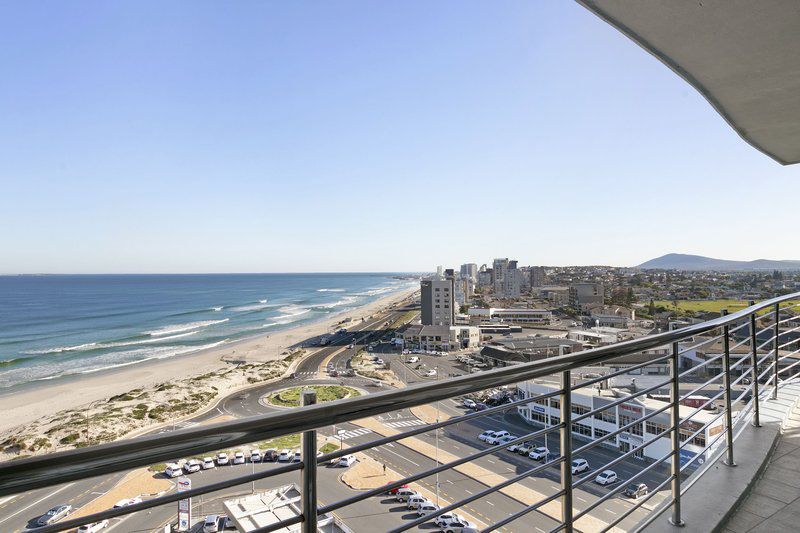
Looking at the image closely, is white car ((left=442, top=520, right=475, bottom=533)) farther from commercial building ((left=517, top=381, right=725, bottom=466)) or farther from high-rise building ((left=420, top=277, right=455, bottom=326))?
high-rise building ((left=420, top=277, right=455, bottom=326))

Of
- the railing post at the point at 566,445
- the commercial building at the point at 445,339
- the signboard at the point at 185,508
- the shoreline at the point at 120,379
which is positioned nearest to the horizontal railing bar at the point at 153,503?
the signboard at the point at 185,508

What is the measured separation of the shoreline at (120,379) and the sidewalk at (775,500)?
23082mm

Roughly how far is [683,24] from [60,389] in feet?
98.3

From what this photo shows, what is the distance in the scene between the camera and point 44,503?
8938 millimetres

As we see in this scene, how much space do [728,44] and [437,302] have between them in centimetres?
4153

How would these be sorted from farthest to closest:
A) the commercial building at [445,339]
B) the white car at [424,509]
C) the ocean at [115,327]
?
1. the commercial building at [445,339]
2. the ocean at [115,327]
3. the white car at [424,509]

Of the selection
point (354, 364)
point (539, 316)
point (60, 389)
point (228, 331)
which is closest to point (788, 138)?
point (354, 364)

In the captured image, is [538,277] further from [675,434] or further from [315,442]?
[315,442]

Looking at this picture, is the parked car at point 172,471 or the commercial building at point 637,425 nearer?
the commercial building at point 637,425

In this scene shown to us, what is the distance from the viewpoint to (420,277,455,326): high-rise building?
43.4m

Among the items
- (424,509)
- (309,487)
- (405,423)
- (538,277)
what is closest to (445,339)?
(405,423)

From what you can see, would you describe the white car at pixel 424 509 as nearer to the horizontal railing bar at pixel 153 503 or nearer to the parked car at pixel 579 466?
the parked car at pixel 579 466

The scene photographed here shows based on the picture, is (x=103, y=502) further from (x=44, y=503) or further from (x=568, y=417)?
(x=568, y=417)

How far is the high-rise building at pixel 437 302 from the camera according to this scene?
143 feet
